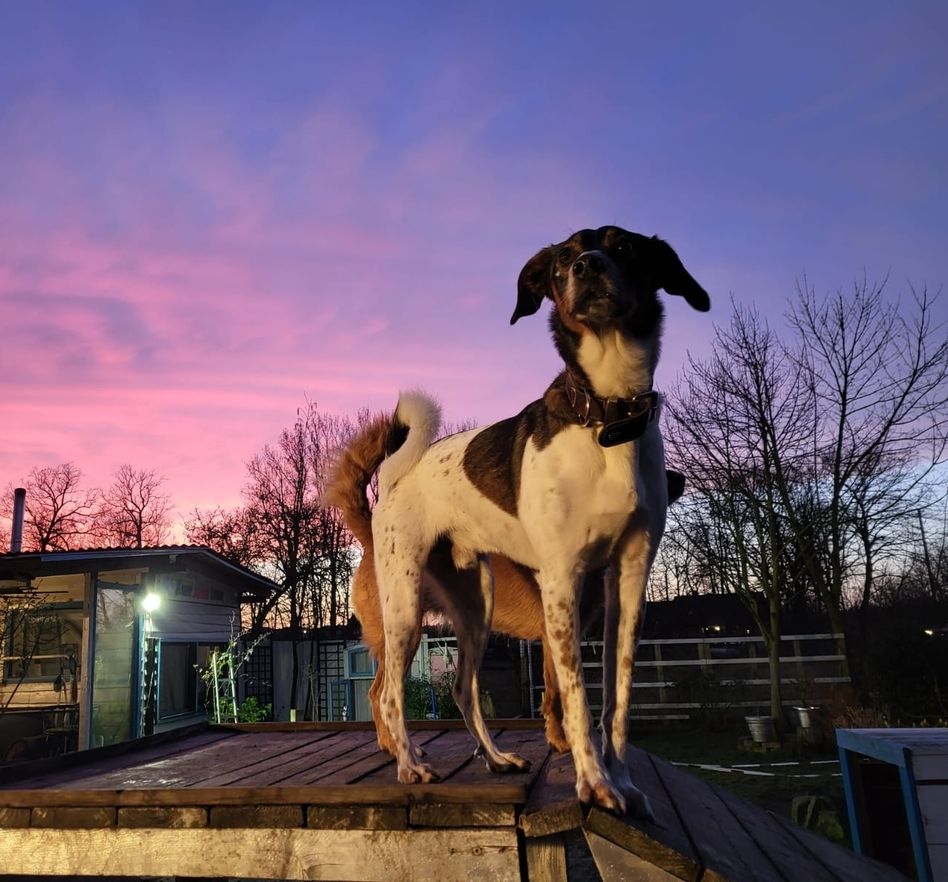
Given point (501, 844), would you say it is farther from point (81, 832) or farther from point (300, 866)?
point (81, 832)

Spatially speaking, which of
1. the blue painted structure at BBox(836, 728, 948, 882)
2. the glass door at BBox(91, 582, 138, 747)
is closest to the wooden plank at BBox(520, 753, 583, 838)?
the blue painted structure at BBox(836, 728, 948, 882)

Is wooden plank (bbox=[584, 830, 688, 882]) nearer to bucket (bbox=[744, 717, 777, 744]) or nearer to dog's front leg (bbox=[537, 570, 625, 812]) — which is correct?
dog's front leg (bbox=[537, 570, 625, 812])

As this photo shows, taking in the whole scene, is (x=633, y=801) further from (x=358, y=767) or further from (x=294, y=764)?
(x=294, y=764)

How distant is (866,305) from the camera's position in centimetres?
1277

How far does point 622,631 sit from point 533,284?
1275 mm

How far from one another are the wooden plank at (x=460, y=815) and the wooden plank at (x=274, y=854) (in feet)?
0.09

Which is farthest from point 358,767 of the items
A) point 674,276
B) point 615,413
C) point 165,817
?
point 674,276

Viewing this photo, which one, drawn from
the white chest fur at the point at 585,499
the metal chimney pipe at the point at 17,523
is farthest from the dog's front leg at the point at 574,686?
the metal chimney pipe at the point at 17,523

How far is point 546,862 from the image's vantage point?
6.93ft

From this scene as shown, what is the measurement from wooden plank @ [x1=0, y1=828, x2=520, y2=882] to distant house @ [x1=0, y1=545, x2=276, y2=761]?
311 inches

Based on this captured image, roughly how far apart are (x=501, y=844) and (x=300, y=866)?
638mm

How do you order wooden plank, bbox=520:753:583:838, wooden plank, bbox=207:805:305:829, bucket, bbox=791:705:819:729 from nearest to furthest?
wooden plank, bbox=520:753:583:838 < wooden plank, bbox=207:805:305:829 < bucket, bbox=791:705:819:729

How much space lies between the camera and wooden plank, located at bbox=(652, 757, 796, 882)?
2012 mm

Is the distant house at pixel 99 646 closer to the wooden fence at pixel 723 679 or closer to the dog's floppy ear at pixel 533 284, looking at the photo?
the wooden fence at pixel 723 679
